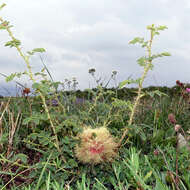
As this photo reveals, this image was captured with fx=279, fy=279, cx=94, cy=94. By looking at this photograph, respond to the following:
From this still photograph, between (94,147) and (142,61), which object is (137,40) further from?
(94,147)

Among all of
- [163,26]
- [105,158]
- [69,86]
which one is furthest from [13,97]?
[163,26]

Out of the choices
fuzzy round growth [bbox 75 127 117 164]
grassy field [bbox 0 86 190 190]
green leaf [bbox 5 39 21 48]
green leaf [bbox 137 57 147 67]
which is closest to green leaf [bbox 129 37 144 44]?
green leaf [bbox 137 57 147 67]

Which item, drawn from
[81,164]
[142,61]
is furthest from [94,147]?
[142,61]

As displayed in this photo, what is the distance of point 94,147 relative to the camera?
9.05 ft

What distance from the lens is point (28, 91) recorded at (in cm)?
397

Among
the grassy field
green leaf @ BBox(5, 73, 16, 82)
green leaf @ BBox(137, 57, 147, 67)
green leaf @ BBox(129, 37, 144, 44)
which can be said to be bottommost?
the grassy field

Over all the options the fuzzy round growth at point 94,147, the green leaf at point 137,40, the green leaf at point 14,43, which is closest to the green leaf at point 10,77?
the green leaf at point 14,43

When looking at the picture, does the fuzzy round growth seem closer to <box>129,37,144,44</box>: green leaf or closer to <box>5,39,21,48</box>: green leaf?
<box>129,37,144,44</box>: green leaf

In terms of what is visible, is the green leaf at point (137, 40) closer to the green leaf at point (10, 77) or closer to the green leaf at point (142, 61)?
the green leaf at point (142, 61)

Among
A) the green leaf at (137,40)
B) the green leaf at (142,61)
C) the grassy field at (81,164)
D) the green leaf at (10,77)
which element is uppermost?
the green leaf at (137,40)

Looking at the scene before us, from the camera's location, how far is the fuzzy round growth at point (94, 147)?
275 cm

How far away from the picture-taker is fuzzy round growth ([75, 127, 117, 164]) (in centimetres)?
275

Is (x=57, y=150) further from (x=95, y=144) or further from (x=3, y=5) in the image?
(x=3, y=5)

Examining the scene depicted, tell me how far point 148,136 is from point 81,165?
128cm
